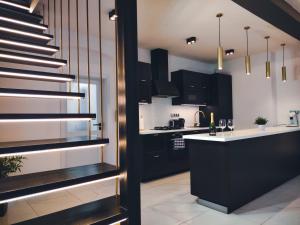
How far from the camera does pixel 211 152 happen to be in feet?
9.48

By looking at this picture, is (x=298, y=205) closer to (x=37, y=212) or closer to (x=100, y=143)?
(x=100, y=143)

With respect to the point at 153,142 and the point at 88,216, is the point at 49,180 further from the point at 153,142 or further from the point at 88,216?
the point at 153,142

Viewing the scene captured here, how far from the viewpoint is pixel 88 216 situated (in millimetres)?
1542

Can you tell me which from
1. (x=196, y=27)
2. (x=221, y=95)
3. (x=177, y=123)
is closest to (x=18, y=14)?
(x=196, y=27)

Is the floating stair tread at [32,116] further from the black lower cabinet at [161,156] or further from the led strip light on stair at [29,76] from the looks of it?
the black lower cabinet at [161,156]

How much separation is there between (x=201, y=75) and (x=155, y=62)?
1.48 m

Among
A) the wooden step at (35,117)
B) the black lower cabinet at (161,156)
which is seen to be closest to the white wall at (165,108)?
the black lower cabinet at (161,156)

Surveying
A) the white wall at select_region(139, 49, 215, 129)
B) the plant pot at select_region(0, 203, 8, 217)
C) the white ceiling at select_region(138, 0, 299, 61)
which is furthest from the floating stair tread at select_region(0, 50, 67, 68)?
the white wall at select_region(139, 49, 215, 129)

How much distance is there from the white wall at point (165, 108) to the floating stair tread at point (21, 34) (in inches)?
102

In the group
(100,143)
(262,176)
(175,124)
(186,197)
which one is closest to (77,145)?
(100,143)

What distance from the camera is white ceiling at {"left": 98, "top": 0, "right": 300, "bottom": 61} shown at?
321 centimetres

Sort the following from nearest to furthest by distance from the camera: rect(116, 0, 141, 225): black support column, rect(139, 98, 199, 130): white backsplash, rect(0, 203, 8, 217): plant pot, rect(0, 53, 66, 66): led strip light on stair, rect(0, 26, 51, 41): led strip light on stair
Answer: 1. rect(116, 0, 141, 225): black support column
2. rect(0, 53, 66, 66): led strip light on stair
3. rect(0, 26, 51, 41): led strip light on stair
4. rect(0, 203, 8, 217): plant pot
5. rect(139, 98, 199, 130): white backsplash

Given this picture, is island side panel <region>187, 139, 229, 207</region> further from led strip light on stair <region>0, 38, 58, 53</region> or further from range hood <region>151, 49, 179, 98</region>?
led strip light on stair <region>0, 38, 58, 53</region>

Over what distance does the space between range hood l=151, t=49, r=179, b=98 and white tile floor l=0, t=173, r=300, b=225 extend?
2139mm
